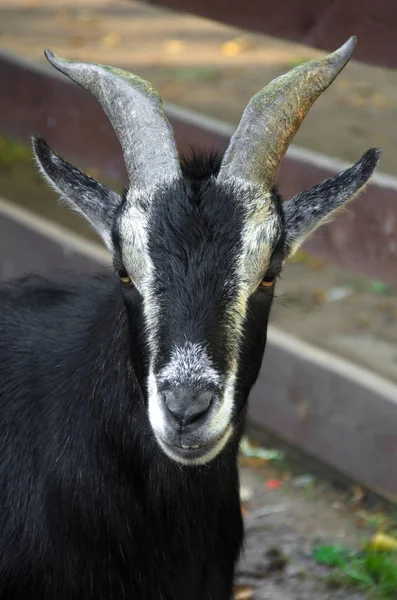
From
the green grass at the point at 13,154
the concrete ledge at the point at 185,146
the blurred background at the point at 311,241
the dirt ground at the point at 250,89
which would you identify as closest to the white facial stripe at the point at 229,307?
the blurred background at the point at 311,241

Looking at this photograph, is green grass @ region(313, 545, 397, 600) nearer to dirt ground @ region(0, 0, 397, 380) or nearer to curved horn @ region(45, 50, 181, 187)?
dirt ground @ region(0, 0, 397, 380)

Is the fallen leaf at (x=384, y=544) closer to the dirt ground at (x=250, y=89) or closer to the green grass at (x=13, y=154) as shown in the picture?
the dirt ground at (x=250, y=89)

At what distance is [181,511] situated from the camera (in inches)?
151

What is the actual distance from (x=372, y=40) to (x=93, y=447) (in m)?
2.58

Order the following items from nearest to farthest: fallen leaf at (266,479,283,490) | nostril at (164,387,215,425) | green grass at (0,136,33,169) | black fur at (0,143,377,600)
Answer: nostril at (164,387,215,425) < black fur at (0,143,377,600) < fallen leaf at (266,479,283,490) < green grass at (0,136,33,169)

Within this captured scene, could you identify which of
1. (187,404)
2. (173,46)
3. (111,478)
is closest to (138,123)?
(187,404)

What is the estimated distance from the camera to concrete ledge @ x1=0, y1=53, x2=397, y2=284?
5199mm

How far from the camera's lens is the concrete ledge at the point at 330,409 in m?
5.45

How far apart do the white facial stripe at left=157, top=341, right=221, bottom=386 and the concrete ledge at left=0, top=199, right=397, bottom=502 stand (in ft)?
7.68

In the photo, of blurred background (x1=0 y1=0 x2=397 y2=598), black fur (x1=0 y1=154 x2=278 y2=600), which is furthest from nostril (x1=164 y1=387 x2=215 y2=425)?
blurred background (x1=0 y1=0 x2=397 y2=598)

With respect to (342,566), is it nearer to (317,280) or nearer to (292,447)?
(292,447)

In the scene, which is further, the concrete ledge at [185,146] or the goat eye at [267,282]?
the concrete ledge at [185,146]

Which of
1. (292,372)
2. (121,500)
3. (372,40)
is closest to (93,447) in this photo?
(121,500)

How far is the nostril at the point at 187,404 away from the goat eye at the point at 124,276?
1.74 ft
